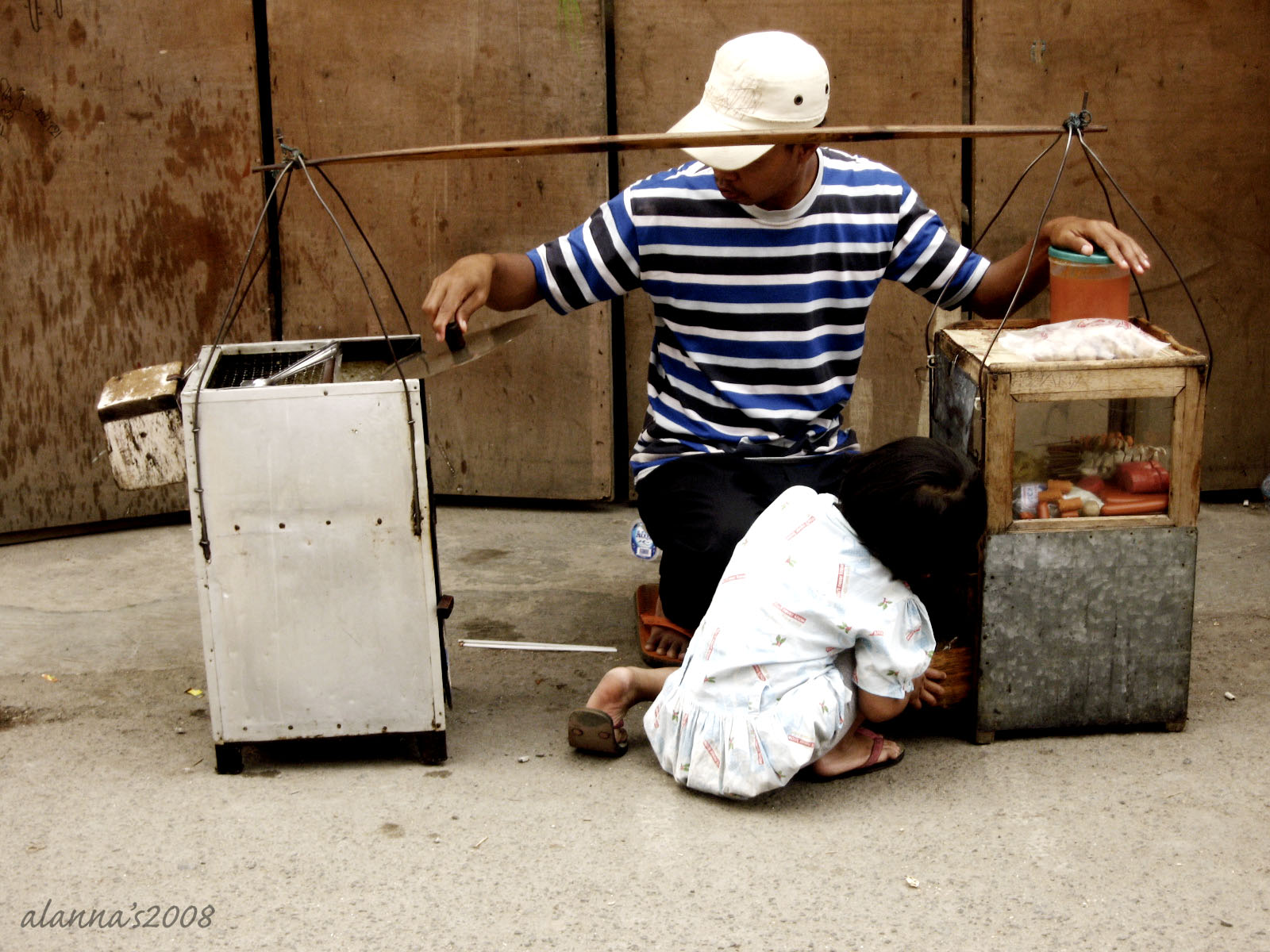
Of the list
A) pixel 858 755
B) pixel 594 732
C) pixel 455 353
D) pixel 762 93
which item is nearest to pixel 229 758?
pixel 594 732

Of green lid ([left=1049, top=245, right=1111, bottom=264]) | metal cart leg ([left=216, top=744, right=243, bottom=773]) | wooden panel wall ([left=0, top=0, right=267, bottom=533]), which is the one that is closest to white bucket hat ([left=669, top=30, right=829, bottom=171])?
green lid ([left=1049, top=245, right=1111, bottom=264])

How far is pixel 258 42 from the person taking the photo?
4066 millimetres

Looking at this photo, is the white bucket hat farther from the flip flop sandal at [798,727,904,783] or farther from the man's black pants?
the flip flop sandal at [798,727,904,783]

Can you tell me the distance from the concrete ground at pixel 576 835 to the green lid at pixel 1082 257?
1.02m

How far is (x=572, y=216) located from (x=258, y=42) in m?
1.08

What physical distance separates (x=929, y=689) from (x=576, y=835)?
81cm

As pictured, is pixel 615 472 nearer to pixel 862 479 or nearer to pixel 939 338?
pixel 939 338

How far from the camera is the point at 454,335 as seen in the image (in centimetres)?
282

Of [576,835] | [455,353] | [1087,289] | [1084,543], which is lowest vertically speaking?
[576,835]

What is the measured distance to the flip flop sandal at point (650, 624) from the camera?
3271mm

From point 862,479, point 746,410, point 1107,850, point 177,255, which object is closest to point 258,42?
point 177,255

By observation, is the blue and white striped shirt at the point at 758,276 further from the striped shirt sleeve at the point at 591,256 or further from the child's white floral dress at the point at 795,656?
the child's white floral dress at the point at 795,656

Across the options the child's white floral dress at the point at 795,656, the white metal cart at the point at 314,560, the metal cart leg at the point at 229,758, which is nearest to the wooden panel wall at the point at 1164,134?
the child's white floral dress at the point at 795,656

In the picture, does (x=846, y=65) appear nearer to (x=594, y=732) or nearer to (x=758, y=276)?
(x=758, y=276)
